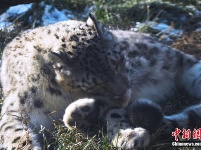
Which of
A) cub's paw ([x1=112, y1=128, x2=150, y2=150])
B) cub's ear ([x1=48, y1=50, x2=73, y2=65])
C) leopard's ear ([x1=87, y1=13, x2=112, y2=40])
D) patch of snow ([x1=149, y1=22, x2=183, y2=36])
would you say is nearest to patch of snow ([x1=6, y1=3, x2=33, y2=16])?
patch of snow ([x1=149, y1=22, x2=183, y2=36])

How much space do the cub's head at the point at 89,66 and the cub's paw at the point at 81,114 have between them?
0.58 ft

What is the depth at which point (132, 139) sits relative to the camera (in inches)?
151

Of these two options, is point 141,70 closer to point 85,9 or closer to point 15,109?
point 15,109

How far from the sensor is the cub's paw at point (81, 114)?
4.05 metres

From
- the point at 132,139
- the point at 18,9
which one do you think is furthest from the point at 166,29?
the point at 132,139

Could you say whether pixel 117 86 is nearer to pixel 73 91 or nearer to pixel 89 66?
pixel 89 66

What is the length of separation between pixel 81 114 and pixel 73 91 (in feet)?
1.25

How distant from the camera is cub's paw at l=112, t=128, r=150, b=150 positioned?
3.81m

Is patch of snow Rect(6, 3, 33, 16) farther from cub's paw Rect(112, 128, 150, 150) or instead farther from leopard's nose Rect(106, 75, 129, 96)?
cub's paw Rect(112, 128, 150, 150)

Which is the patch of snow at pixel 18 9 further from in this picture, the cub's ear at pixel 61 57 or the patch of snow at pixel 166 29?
the cub's ear at pixel 61 57

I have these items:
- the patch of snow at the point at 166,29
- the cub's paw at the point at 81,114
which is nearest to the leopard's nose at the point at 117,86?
the cub's paw at the point at 81,114

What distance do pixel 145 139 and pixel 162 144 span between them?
0.24 meters

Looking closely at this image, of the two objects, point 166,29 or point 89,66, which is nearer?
point 89,66

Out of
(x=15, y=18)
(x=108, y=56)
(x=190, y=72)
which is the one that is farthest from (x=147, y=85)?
(x=15, y=18)
